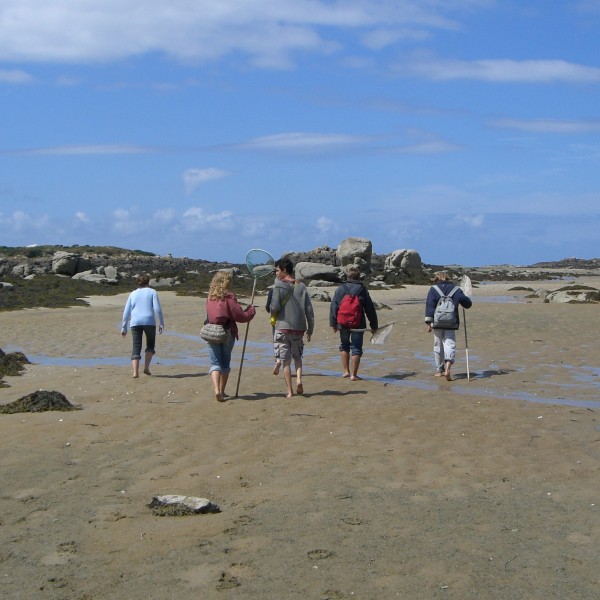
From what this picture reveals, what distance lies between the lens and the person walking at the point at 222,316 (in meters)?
11.2

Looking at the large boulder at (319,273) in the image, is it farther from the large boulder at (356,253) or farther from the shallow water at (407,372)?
the shallow water at (407,372)

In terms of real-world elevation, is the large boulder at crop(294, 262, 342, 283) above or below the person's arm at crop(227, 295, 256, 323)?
above

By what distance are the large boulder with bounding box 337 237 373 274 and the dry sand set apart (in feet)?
117

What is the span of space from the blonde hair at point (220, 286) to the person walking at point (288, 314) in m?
0.73

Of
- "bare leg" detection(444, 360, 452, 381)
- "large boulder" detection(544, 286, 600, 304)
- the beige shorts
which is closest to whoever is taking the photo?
the beige shorts

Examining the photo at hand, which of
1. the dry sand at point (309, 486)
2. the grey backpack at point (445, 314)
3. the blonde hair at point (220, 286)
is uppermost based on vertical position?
the blonde hair at point (220, 286)

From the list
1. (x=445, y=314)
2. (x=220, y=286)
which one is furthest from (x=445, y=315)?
(x=220, y=286)

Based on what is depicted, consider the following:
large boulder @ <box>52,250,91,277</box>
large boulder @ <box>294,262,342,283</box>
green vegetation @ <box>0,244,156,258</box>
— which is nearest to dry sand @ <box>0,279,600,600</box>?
large boulder @ <box>294,262,342,283</box>

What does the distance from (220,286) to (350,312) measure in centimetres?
282

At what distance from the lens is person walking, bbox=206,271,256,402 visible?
36.8 feet

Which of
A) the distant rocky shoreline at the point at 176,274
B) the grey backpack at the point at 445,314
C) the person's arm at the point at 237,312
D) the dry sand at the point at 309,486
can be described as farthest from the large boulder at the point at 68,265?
the person's arm at the point at 237,312

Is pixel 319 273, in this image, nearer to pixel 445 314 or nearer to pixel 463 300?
pixel 463 300

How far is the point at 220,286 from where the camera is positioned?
1130 cm

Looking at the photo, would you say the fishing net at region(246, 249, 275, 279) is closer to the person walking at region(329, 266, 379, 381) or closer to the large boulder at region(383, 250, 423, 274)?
the person walking at region(329, 266, 379, 381)
